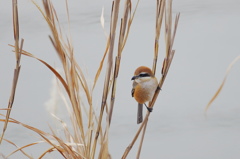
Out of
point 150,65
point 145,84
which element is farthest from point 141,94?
point 150,65

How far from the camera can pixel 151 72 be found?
606mm

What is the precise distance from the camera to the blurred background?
1.34 meters

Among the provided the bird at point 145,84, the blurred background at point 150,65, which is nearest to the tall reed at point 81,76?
the bird at point 145,84

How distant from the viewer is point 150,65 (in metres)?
1.40

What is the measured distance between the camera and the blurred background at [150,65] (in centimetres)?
134

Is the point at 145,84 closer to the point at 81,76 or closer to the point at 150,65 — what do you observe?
the point at 81,76

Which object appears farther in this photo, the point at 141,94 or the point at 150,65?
the point at 150,65

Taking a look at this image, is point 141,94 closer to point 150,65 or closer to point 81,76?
point 81,76

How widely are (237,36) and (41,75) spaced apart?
598 mm

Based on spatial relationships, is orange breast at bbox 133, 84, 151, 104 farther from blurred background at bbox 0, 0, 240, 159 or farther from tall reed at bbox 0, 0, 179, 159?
blurred background at bbox 0, 0, 240, 159

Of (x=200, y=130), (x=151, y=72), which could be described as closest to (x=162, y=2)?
(x=151, y=72)

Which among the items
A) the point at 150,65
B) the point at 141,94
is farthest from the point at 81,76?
the point at 150,65

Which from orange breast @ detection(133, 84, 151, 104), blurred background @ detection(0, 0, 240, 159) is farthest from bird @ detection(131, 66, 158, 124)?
blurred background @ detection(0, 0, 240, 159)

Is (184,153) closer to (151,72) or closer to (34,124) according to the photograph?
(34,124)
